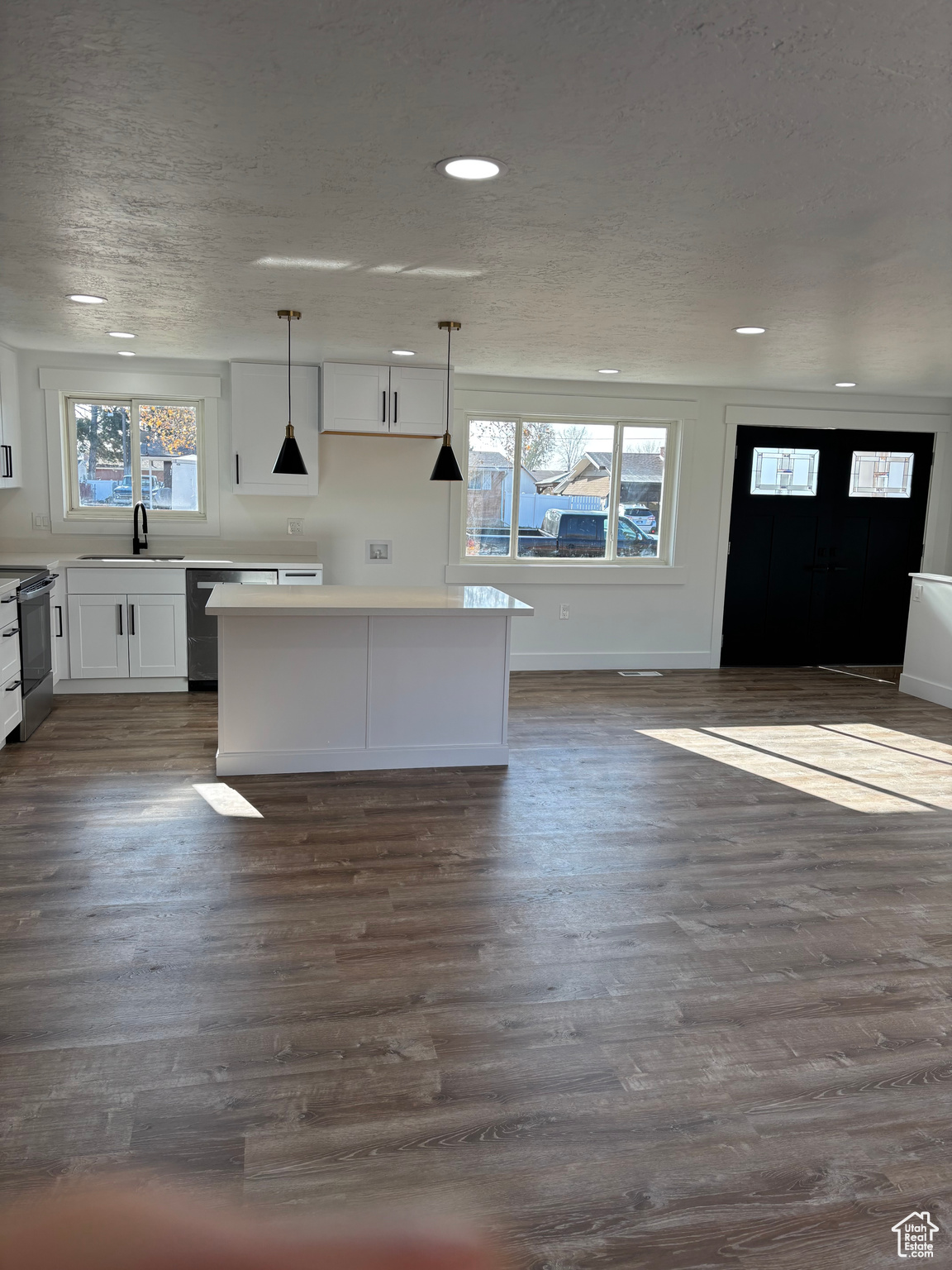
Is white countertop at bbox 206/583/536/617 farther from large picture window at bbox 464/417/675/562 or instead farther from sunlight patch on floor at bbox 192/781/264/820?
large picture window at bbox 464/417/675/562

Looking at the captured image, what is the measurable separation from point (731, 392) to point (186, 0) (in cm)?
625

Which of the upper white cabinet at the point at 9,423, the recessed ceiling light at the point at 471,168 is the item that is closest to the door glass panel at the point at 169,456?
the upper white cabinet at the point at 9,423

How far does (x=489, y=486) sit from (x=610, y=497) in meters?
1.03

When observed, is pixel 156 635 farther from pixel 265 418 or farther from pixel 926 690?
pixel 926 690

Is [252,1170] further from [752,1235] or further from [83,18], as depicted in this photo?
[83,18]

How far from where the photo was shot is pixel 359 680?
4531 mm

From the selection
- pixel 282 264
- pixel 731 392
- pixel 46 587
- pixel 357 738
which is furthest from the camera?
pixel 731 392

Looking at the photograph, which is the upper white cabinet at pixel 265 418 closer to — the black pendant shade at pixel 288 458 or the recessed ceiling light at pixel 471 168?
the black pendant shade at pixel 288 458

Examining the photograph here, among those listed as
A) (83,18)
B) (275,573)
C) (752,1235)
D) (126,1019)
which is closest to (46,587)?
(275,573)

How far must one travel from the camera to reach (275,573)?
617cm

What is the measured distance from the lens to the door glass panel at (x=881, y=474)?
7.52 metres

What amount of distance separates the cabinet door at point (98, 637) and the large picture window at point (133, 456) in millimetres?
849

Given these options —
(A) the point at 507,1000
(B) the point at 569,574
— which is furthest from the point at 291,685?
(B) the point at 569,574

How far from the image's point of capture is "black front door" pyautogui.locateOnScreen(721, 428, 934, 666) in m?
7.40
